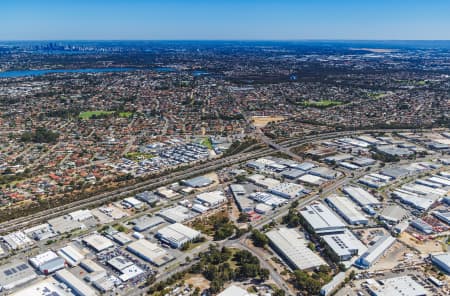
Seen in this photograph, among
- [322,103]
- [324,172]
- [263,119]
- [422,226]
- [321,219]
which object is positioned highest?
[322,103]

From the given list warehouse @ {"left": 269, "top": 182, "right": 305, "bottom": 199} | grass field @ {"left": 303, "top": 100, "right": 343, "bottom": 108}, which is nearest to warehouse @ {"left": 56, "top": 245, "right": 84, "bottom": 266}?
warehouse @ {"left": 269, "top": 182, "right": 305, "bottom": 199}

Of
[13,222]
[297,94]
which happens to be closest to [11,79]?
[297,94]

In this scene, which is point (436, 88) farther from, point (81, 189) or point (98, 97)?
point (81, 189)

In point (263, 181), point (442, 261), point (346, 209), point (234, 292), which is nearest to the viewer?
point (234, 292)

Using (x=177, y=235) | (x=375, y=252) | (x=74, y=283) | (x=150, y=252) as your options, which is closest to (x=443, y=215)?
(x=375, y=252)

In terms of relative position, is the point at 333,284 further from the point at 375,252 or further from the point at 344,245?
the point at 375,252

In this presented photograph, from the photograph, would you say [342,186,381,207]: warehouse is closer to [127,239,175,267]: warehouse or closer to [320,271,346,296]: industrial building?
[320,271,346,296]: industrial building
